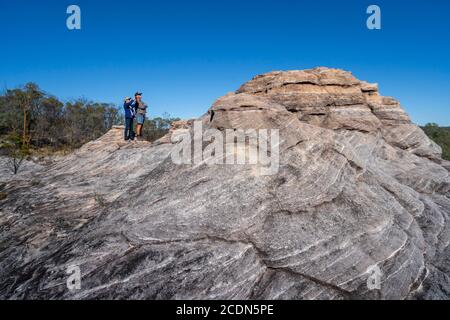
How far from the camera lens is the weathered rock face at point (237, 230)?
7402mm

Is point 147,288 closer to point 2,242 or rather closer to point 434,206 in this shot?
point 2,242

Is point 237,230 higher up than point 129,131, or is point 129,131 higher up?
point 129,131

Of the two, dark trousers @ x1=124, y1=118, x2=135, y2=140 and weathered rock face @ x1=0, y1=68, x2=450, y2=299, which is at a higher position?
dark trousers @ x1=124, y1=118, x2=135, y2=140

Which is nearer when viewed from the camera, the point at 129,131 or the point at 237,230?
the point at 237,230

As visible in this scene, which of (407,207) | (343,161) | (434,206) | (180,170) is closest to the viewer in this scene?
(180,170)

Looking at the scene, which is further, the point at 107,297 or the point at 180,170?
the point at 180,170

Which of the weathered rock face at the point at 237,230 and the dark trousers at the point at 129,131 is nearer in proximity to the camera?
the weathered rock face at the point at 237,230

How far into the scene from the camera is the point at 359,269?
8.24m

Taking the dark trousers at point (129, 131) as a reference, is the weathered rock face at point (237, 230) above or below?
below

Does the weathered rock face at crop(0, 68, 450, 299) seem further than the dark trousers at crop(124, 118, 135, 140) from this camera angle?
No

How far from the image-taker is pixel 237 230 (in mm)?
8398

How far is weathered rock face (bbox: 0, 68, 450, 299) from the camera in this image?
7.40m

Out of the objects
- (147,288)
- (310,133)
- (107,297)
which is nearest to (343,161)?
(310,133)
